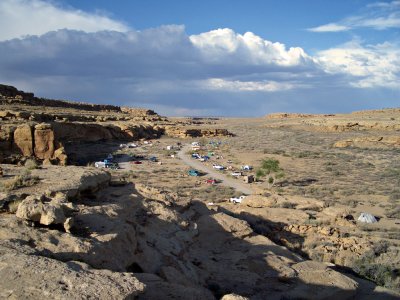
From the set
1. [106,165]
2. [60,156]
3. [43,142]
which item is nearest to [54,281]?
[60,156]

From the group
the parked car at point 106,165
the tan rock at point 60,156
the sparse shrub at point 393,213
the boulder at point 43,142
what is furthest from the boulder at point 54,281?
the parked car at point 106,165

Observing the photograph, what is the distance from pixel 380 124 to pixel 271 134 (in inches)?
957

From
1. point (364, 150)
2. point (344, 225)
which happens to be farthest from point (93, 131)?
point (344, 225)

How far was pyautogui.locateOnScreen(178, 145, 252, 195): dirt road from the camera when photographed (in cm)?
3494

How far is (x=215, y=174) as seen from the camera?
139 feet

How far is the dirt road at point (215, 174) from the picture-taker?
34.9 m

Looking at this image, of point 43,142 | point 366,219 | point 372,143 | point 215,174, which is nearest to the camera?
point 366,219

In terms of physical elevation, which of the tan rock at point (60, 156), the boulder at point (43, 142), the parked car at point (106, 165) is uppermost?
the boulder at point (43, 142)

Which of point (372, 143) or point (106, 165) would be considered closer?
point (106, 165)

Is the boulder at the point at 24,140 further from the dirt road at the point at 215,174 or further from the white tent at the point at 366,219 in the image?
the white tent at the point at 366,219

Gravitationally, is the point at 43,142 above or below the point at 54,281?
below

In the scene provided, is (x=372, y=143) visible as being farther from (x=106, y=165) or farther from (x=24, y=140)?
(x=24, y=140)

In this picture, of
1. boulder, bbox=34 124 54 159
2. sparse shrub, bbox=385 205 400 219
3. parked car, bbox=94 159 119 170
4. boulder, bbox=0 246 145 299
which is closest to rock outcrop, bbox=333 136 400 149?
parked car, bbox=94 159 119 170

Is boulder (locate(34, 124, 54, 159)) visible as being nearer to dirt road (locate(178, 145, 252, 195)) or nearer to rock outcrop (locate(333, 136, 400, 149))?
dirt road (locate(178, 145, 252, 195))
